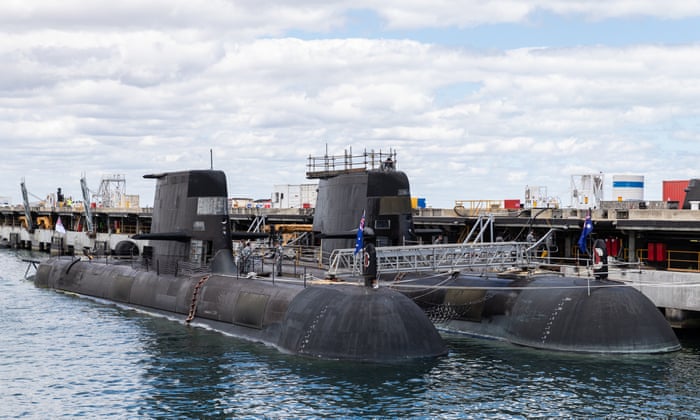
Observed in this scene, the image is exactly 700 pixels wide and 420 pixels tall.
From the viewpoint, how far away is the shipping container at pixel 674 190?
5806 centimetres

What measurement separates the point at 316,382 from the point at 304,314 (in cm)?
420

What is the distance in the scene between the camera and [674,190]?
58750 millimetres

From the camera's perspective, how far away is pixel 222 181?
39.7m

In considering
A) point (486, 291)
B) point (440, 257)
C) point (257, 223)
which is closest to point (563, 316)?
point (486, 291)

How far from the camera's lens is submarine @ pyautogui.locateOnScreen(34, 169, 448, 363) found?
27266mm

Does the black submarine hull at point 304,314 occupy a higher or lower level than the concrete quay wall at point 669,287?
lower

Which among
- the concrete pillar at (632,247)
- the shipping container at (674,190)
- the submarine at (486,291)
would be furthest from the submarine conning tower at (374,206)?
the shipping container at (674,190)

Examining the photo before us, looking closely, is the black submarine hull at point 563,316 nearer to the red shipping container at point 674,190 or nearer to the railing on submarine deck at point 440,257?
the railing on submarine deck at point 440,257

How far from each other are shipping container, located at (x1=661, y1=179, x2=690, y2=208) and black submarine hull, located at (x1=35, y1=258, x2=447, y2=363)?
35.6m

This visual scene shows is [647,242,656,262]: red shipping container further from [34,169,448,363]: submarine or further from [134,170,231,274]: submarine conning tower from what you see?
[134,170,231,274]: submarine conning tower

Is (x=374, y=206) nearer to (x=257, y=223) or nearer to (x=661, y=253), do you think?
(x=661, y=253)

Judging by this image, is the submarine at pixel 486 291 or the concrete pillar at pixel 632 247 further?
the concrete pillar at pixel 632 247

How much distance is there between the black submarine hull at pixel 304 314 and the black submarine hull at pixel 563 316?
397cm

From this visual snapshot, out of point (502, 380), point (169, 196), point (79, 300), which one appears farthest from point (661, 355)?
point (79, 300)
